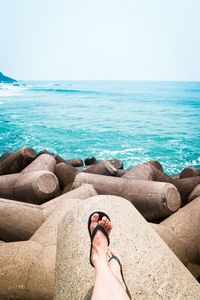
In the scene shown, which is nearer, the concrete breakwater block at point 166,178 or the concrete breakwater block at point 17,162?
the concrete breakwater block at point 166,178

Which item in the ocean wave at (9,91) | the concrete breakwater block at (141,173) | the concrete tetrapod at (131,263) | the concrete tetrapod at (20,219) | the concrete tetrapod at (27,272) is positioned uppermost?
the concrete tetrapod at (131,263)

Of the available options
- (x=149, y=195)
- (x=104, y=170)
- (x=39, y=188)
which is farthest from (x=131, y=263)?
(x=104, y=170)

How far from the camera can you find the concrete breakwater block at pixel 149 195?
472 cm

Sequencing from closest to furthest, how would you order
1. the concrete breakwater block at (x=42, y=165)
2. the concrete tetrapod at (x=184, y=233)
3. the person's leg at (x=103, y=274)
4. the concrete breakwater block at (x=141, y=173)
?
the person's leg at (x=103, y=274), the concrete tetrapod at (x=184, y=233), the concrete breakwater block at (x=141, y=173), the concrete breakwater block at (x=42, y=165)

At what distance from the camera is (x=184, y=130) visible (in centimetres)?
2561

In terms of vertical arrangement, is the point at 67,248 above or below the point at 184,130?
above

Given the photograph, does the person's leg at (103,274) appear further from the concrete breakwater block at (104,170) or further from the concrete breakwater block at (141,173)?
the concrete breakwater block at (104,170)

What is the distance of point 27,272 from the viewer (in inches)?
117

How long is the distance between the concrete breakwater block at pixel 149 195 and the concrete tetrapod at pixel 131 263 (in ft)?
6.37

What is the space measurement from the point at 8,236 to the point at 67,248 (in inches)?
80.3

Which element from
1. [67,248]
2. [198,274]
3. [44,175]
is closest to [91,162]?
[44,175]

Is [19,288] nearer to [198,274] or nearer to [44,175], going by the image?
[198,274]

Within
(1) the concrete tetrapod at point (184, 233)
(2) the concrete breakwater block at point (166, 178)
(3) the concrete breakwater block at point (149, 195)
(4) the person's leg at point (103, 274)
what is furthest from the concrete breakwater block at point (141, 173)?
(4) the person's leg at point (103, 274)

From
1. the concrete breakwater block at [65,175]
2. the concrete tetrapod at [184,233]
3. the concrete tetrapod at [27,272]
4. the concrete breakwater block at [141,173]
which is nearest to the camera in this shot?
the concrete tetrapod at [27,272]
